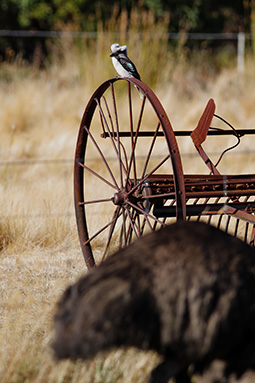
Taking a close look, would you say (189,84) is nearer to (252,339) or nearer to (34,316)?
(34,316)

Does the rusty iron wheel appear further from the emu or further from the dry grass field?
the emu

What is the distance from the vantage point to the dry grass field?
105 inches

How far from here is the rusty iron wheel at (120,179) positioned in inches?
132

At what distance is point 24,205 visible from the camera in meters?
5.39

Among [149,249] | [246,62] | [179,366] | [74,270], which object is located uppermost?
[246,62]

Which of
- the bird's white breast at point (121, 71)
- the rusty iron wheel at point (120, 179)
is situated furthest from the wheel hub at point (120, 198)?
the bird's white breast at point (121, 71)

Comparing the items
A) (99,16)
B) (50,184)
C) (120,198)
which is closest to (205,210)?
(120,198)

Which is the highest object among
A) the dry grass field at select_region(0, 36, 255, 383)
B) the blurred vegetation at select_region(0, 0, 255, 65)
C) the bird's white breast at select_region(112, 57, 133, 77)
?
the blurred vegetation at select_region(0, 0, 255, 65)

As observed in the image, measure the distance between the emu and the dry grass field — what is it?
0.55 m

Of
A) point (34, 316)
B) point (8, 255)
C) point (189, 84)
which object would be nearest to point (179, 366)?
point (34, 316)

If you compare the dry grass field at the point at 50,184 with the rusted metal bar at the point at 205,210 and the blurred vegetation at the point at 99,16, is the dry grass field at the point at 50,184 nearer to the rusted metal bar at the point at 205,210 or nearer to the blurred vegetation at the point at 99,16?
the rusted metal bar at the point at 205,210

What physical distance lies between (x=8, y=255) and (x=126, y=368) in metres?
2.33

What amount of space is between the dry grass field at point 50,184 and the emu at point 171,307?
→ 0.55 meters

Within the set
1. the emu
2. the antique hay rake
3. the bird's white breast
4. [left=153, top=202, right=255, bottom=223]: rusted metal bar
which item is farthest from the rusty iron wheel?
the emu
